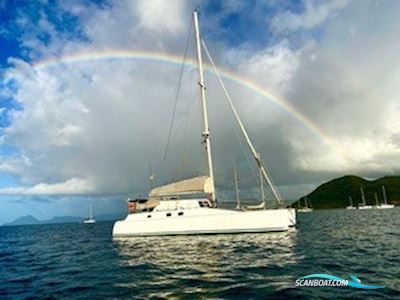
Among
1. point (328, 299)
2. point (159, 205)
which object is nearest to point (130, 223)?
point (159, 205)

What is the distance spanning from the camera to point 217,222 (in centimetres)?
3753

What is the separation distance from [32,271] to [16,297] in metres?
8.82

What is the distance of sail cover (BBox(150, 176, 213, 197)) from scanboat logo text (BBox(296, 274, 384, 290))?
2334cm

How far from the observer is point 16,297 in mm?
16312

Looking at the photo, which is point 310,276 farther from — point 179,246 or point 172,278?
point 179,246

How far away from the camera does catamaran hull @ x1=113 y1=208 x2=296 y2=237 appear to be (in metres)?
36.9

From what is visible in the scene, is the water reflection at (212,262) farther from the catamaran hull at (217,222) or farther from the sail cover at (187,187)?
the sail cover at (187,187)

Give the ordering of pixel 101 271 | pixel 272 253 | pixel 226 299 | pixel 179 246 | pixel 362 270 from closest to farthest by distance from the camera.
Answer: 1. pixel 226 299
2. pixel 362 270
3. pixel 101 271
4. pixel 272 253
5. pixel 179 246

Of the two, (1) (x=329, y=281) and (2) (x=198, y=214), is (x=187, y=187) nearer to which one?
(2) (x=198, y=214)

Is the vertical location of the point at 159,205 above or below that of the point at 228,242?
above

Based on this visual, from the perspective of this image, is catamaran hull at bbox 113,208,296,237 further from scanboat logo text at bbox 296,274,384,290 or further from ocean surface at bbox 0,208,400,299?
scanboat logo text at bbox 296,274,384,290

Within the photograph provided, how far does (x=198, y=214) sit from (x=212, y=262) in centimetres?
1631

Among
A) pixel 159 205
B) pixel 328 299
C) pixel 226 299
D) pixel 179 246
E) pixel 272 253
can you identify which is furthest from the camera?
pixel 159 205

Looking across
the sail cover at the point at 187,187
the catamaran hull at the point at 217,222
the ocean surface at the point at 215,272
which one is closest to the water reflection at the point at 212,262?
the ocean surface at the point at 215,272
